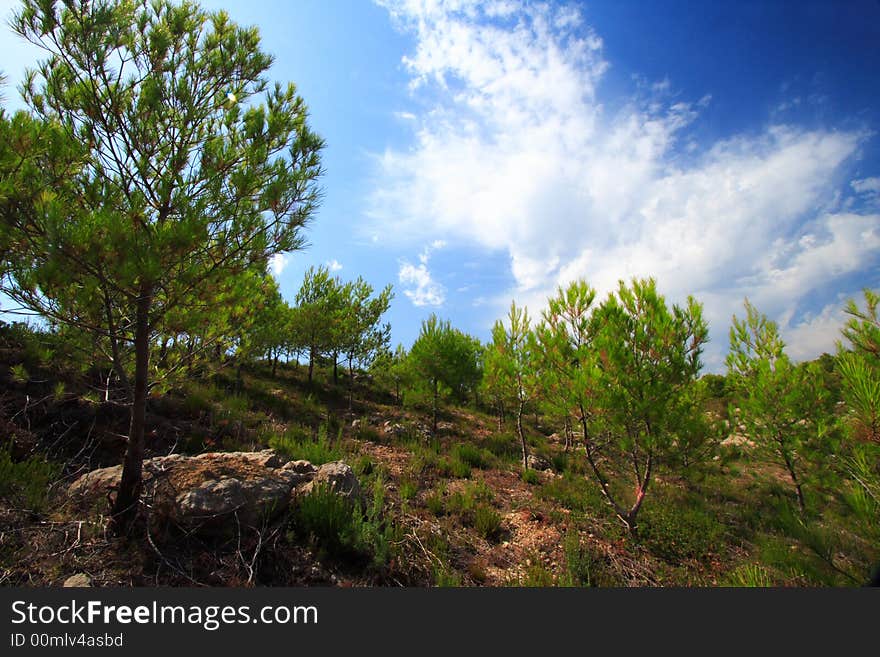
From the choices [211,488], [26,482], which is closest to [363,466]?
[211,488]

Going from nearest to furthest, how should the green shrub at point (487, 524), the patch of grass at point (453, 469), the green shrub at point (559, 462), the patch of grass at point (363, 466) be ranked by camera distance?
the green shrub at point (487, 524) < the patch of grass at point (363, 466) < the patch of grass at point (453, 469) < the green shrub at point (559, 462)

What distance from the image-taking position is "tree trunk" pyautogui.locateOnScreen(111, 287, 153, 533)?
3.82 meters

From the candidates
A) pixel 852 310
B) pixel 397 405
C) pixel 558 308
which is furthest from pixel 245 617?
pixel 397 405

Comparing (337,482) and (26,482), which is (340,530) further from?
(26,482)

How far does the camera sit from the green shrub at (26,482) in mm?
3870

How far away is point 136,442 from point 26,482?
70.1 inches

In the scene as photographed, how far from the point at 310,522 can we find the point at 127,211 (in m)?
4.08

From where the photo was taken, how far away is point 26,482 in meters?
4.23

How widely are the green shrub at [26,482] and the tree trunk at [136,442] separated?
96 cm

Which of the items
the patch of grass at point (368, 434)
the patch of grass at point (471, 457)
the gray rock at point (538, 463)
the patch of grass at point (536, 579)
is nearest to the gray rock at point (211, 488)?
Result: the patch of grass at point (536, 579)

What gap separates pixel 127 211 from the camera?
3.35 meters

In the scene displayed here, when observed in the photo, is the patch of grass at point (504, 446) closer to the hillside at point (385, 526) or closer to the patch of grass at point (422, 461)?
the hillside at point (385, 526)

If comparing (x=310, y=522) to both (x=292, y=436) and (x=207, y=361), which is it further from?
(x=292, y=436)

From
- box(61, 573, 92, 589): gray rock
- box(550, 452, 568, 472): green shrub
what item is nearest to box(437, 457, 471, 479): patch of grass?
box(550, 452, 568, 472): green shrub
